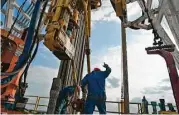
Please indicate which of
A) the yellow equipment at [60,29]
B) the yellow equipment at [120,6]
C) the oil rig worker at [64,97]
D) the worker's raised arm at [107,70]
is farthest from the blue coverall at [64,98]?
the yellow equipment at [120,6]

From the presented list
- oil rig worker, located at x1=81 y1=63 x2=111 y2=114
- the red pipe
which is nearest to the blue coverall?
oil rig worker, located at x1=81 y1=63 x2=111 y2=114

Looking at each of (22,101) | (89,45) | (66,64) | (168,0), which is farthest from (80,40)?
(22,101)

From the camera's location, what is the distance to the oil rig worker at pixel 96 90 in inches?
228

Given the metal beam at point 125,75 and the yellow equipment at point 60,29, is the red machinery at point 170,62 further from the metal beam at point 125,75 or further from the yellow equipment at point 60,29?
the yellow equipment at point 60,29

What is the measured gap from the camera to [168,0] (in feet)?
32.5

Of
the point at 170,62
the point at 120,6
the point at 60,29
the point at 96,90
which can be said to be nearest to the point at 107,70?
the point at 96,90

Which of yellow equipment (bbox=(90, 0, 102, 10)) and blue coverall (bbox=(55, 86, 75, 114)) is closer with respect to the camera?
blue coverall (bbox=(55, 86, 75, 114))

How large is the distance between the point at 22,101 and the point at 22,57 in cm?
95

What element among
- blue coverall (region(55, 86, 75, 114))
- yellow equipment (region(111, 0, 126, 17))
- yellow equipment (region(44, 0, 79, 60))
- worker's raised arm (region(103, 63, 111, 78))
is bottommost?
blue coverall (region(55, 86, 75, 114))

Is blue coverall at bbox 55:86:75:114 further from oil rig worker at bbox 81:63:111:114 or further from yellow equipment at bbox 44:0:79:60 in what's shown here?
yellow equipment at bbox 44:0:79:60

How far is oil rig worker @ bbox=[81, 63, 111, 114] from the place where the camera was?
578 centimetres

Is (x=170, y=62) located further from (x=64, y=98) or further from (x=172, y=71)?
(x=64, y=98)

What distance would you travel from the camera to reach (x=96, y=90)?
5910mm

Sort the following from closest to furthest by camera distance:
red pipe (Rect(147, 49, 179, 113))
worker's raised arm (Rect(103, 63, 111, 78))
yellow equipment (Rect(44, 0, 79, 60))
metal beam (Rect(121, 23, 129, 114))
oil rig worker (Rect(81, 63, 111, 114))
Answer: yellow equipment (Rect(44, 0, 79, 60)) < oil rig worker (Rect(81, 63, 111, 114)) < worker's raised arm (Rect(103, 63, 111, 78)) < red pipe (Rect(147, 49, 179, 113)) < metal beam (Rect(121, 23, 129, 114))
